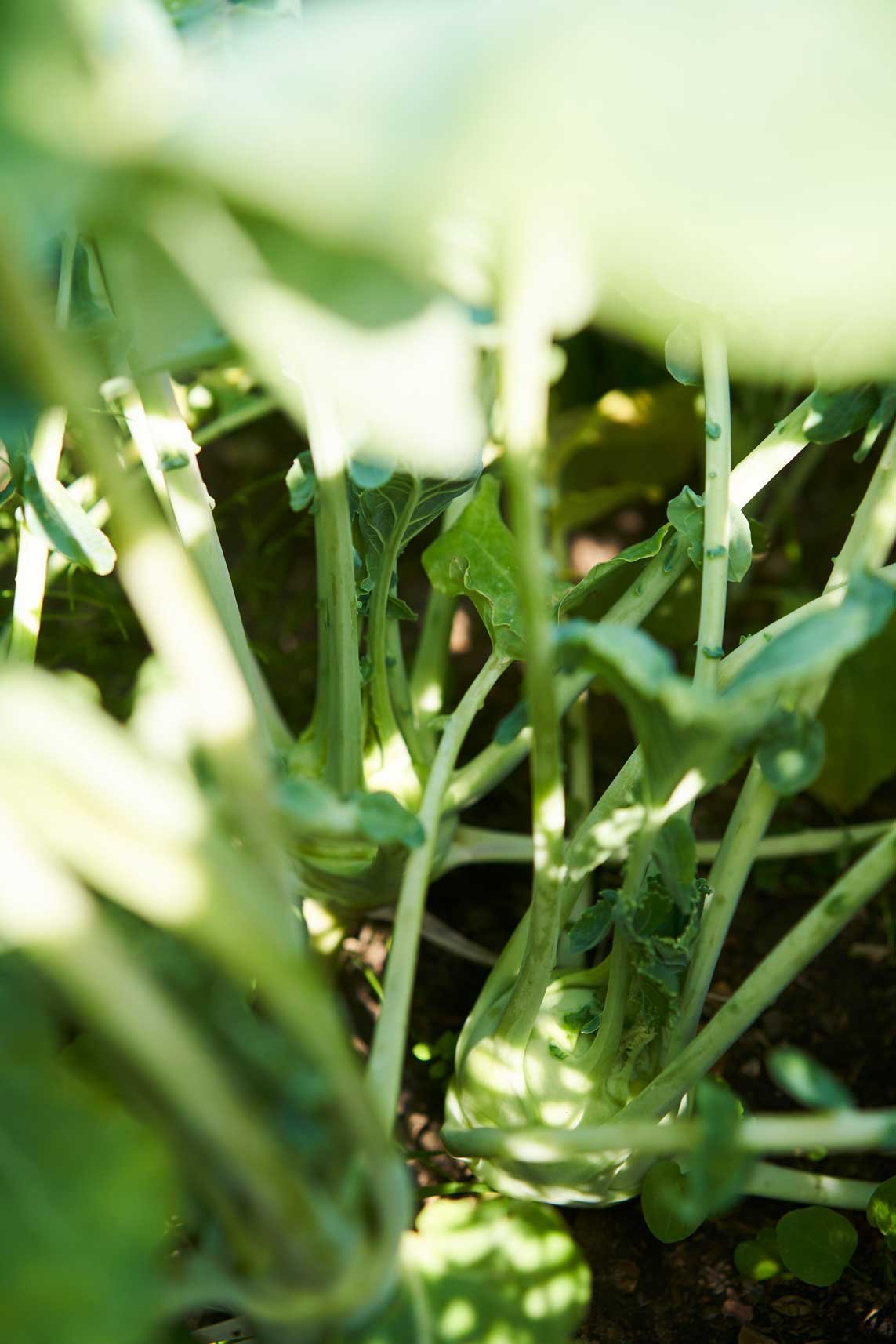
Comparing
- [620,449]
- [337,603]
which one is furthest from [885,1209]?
[620,449]

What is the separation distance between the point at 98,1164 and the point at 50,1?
45 cm

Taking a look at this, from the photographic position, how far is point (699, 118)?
374 millimetres

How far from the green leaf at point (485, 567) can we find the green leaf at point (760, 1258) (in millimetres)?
465

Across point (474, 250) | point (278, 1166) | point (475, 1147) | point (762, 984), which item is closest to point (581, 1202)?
point (475, 1147)

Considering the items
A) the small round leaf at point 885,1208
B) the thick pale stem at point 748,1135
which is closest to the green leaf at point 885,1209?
the small round leaf at point 885,1208

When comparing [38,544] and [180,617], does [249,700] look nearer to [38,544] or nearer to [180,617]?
[180,617]

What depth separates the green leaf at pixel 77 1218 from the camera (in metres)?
0.39

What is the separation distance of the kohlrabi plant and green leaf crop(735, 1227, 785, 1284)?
15 centimetres

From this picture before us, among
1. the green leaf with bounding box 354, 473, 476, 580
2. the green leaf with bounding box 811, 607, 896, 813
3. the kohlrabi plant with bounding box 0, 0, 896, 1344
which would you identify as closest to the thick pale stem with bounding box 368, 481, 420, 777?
the green leaf with bounding box 354, 473, 476, 580

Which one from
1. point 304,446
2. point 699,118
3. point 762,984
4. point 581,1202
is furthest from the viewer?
point 304,446

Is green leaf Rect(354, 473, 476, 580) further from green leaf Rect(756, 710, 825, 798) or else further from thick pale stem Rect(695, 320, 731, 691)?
green leaf Rect(756, 710, 825, 798)

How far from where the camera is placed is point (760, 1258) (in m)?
0.77

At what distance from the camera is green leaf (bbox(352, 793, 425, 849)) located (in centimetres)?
50

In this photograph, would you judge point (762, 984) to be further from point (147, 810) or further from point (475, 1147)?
point (147, 810)
